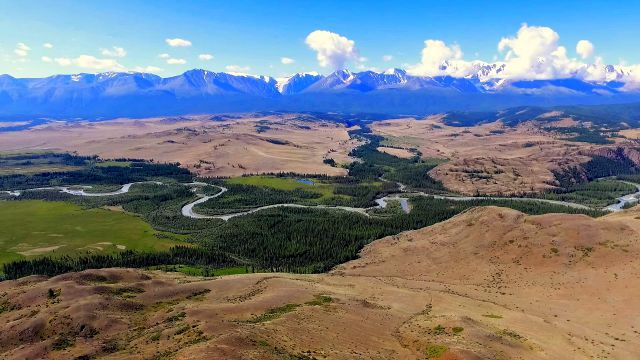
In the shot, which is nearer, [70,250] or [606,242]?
[606,242]

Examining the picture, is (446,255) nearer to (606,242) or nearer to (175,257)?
(606,242)

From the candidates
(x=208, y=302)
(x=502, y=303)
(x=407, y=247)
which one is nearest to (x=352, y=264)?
(x=407, y=247)

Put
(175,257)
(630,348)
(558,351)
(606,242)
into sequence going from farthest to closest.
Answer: (175,257)
(606,242)
(630,348)
(558,351)

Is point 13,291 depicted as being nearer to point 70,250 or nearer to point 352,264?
point 70,250

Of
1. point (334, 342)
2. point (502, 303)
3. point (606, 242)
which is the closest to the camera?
point (334, 342)

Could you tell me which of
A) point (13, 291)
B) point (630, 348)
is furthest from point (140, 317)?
point (630, 348)

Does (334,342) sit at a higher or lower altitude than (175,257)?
higher
